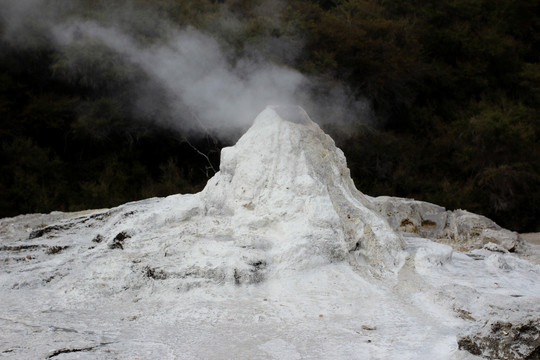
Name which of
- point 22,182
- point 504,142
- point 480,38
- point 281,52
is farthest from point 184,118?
point 480,38

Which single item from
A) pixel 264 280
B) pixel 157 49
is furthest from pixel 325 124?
pixel 264 280

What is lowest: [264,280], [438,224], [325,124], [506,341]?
[506,341]

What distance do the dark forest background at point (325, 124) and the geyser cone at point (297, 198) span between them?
4.96 metres

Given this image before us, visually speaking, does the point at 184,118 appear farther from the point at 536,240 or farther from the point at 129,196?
the point at 536,240

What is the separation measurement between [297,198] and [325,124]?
6.20m

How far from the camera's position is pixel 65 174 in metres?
9.48

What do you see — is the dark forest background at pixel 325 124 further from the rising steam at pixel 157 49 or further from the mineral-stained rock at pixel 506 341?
the mineral-stained rock at pixel 506 341

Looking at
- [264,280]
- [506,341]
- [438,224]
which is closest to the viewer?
[506,341]

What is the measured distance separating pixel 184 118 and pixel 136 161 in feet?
4.22

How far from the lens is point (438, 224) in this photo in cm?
615

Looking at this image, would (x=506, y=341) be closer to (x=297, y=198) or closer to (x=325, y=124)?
(x=297, y=198)

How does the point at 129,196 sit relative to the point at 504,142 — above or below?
below

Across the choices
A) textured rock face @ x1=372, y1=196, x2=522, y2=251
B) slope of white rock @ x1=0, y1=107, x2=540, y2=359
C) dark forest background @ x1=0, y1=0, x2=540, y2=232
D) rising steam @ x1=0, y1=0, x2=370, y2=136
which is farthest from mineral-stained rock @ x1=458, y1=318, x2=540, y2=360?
dark forest background @ x1=0, y1=0, x2=540, y2=232

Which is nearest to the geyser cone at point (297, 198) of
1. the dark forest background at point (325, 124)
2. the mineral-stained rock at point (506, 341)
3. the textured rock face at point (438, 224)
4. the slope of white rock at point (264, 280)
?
the slope of white rock at point (264, 280)
